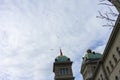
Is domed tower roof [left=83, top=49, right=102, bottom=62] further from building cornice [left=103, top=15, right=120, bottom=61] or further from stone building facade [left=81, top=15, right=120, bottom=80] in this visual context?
building cornice [left=103, top=15, right=120, bottom=61]

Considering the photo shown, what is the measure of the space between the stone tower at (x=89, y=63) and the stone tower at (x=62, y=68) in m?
7.92

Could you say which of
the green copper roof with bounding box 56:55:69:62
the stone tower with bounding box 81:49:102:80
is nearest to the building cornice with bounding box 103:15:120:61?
the stone tower with bounding box 81:49:102:80

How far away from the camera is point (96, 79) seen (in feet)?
189

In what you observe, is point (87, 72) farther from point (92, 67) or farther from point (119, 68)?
point (119, 68)

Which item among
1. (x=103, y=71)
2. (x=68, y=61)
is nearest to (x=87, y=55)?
(x=68, y=61)

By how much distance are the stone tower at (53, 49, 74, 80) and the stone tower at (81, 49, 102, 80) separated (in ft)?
26.0

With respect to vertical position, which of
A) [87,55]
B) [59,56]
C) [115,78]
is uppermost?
[59,56]

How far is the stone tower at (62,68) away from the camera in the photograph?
258 feet

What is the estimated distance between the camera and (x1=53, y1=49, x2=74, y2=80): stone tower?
7875 centimetres

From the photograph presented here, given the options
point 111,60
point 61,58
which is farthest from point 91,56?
point 111,60

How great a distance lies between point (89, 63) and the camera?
69.1m

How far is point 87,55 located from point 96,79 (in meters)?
A: 14.3

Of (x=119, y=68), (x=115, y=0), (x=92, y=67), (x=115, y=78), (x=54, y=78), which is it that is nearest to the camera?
(x=115, y=0)

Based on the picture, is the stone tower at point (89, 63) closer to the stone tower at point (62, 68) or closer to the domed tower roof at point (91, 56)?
the domed tower roof at point (91, 56)
